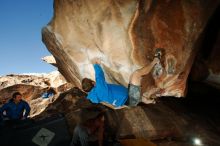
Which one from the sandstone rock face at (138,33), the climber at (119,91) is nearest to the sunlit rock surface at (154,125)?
the climber at (119,91)

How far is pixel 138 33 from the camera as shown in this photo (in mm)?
7137

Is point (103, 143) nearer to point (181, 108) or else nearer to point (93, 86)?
point (93, 86)

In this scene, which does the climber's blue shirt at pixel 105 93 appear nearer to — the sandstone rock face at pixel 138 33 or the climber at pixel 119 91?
the climber at pixel 119 91

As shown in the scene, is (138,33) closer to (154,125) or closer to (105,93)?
(105,93)

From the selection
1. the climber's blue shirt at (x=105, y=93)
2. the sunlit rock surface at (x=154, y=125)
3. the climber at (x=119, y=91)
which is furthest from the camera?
the climber's blue shirt at (x=105, y=93)

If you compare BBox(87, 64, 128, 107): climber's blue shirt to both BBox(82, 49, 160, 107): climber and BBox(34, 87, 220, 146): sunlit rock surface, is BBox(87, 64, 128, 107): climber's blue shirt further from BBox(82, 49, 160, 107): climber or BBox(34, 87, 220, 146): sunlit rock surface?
BBox(34, 87, 220, 146): sunlit rock surface

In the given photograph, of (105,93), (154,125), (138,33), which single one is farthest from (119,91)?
(138,33)

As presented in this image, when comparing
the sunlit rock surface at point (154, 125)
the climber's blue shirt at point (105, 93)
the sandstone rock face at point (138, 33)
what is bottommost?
the sunlit rock surface at point (154, 125)

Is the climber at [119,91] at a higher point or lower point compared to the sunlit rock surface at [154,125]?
higher

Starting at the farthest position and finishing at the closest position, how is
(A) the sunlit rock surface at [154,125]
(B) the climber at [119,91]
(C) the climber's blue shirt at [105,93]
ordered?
(C) the climber's blue shirt at [105,93], (B) the climber at [119,91], (A) the sunlit rock surface at [154,125]

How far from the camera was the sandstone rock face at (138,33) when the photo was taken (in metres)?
6.82

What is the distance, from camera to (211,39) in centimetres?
763

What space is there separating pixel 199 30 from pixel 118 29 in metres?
2.20

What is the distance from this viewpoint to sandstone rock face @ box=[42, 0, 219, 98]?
6.82m
